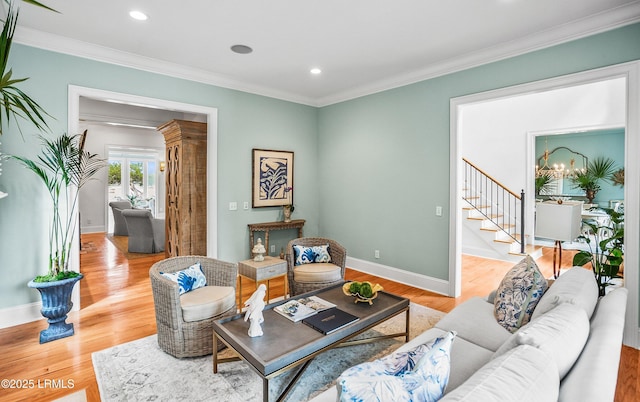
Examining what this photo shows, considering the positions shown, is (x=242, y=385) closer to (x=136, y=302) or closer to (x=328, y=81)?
(x=136, y=302)

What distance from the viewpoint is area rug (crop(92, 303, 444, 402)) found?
2061 mm

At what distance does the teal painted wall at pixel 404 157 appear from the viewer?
3.23 metres

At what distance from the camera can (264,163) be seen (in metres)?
4.94

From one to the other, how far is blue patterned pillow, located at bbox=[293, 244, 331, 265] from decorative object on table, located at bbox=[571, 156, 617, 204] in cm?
726

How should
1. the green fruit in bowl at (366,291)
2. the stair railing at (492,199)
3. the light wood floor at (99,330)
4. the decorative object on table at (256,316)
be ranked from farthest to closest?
1. the stair railing at (492,199)
2. the green fruit in bowl at (366,291)
3. the light wood floor at (99,330)
4. the decorative object on table at (256,316)

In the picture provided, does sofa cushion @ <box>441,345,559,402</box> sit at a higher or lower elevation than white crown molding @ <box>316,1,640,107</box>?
lower

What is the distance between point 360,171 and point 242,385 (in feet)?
11.7

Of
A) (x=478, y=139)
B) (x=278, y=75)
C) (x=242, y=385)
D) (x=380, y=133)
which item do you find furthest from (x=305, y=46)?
(x=478, y=139)

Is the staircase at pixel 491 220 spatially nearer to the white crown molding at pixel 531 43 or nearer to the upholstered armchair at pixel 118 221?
the white crown molding at pixel 531 43

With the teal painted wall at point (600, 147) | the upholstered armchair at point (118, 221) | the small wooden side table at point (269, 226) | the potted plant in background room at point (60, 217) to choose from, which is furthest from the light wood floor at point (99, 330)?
the teal painted wall at point (600, 147)

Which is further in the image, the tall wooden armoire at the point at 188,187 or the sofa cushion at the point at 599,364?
the tall wooden armoire at the point at 188,187

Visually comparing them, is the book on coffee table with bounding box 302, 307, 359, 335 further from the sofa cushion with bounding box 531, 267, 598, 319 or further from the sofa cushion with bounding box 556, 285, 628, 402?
the sofa cushion with bounding box 556, 285, 628, 402

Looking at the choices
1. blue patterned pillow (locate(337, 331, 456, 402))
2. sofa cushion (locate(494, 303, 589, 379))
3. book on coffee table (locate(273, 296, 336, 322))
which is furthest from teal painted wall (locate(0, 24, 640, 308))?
blue patterned pillow (locate(337, 331, 456, 402))

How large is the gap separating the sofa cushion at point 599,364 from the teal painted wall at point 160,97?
4039 mm
